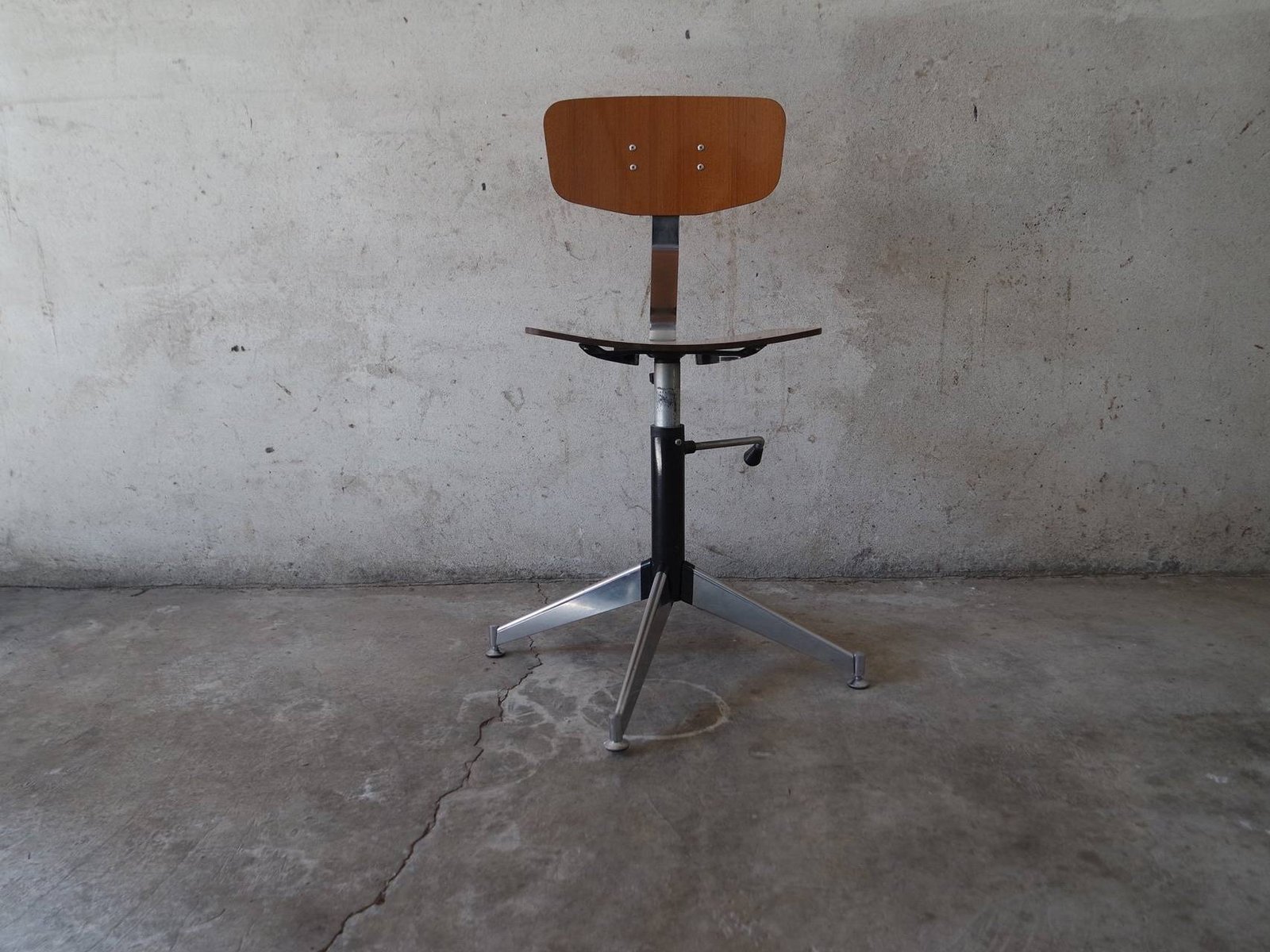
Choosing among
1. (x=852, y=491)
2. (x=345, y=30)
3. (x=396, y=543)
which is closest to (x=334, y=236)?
(x=345, y=30)

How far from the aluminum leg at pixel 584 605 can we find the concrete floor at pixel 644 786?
82 mm

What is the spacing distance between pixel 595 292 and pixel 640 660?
1020 mm

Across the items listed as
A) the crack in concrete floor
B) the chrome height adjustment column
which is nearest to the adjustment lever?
the chrome height adjustment column

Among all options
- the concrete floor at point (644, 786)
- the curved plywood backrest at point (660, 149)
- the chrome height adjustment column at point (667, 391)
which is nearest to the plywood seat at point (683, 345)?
the chrome height adjustment column at point (667, 391)

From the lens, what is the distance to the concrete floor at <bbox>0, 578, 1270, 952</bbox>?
3.36ft

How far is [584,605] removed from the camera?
1.74 m

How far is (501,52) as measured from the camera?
210 centimetres

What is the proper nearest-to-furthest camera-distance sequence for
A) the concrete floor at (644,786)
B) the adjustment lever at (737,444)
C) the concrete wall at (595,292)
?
the concrete floor at (644,786), the adjustment lever at (737,444), the concrete wall at (595,292)

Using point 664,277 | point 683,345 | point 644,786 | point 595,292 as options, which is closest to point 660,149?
point 664,277

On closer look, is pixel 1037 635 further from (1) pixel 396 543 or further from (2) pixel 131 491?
(2) pixel 131 491

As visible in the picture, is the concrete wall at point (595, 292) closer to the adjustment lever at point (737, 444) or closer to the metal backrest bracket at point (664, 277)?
the metal backrest bracket at point (664, 277)

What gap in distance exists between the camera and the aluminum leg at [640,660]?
1400mm

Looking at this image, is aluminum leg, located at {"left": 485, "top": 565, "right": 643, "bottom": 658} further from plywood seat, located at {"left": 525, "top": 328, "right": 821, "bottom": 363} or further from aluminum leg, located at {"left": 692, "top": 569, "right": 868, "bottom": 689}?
plywood seat, located at {"left": 525, "top": 328, "right": 821, "bottom": 363}

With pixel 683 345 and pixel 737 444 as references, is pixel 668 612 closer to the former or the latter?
pixel 737 444
